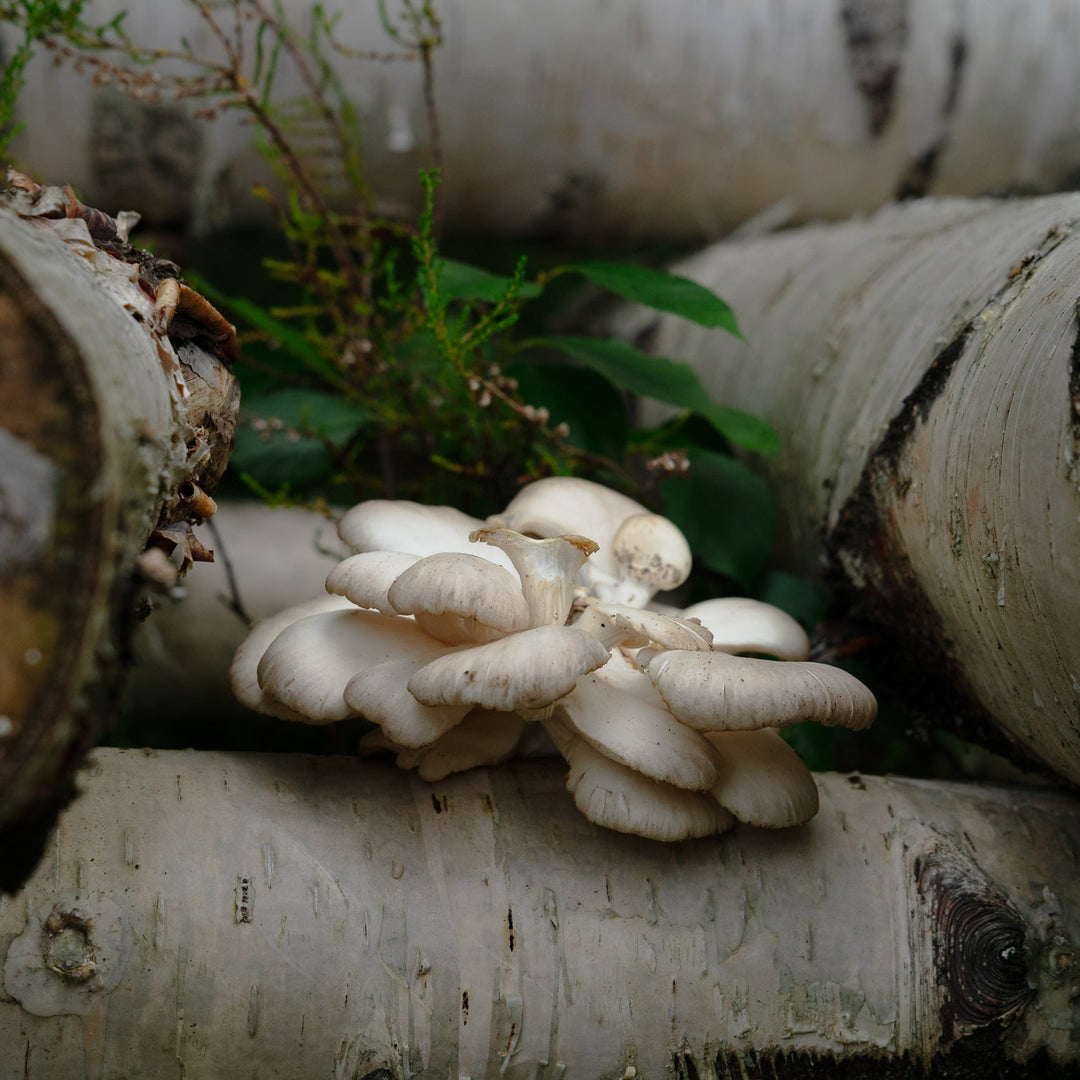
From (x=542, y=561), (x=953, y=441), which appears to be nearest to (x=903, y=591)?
(x=953, y=441)

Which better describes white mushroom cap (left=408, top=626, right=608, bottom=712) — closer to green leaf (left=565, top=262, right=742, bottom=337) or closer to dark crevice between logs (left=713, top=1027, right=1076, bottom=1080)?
dark crevice between logs (left=713, top=1027, right=1076, bottom=1080)

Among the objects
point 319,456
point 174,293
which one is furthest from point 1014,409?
point 319,456

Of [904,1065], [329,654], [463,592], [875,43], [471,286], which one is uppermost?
[875,43]

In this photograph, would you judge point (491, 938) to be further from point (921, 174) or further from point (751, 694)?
point (921, 174)

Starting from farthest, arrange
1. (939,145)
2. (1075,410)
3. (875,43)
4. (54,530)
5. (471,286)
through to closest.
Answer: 1. (939,145)
2. (875,43)
3. (471,286)
4. (1075,410)
5. (54,530)

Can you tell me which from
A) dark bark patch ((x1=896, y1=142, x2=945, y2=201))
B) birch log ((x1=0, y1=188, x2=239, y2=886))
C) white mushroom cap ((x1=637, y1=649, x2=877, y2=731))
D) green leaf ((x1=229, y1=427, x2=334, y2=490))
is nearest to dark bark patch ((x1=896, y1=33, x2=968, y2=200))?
dark bark patch ((x1=896, y1=142, x2=945, y2=201))

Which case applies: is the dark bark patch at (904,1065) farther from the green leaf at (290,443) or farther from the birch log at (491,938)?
the green leaf at (290,443)

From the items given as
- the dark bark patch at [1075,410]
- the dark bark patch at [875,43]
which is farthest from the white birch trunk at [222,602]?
the dark bark patch at [875,43]
